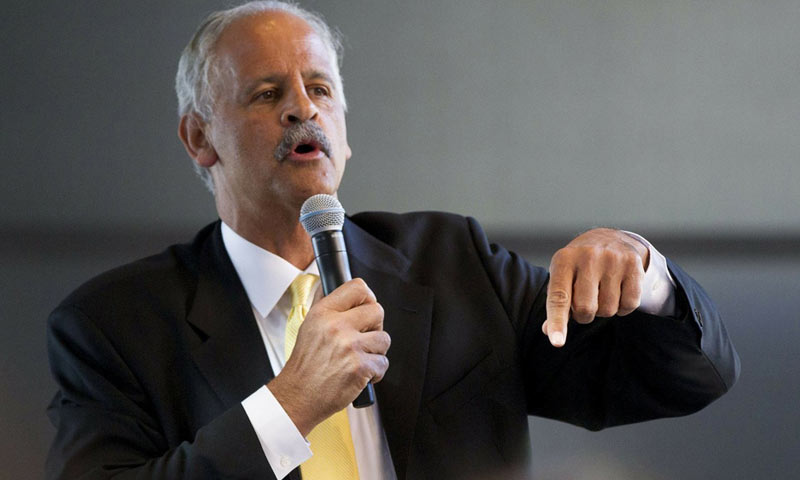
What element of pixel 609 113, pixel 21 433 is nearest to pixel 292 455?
pixel 21 433

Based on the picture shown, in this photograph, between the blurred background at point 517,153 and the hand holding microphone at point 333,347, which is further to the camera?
the blurred background at point 517,153

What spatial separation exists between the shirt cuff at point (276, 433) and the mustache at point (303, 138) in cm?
52

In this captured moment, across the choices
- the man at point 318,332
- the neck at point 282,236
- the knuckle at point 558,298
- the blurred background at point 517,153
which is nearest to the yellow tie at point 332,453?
the man at point 318,332

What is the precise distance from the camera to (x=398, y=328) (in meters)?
1.54

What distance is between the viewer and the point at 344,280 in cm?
124

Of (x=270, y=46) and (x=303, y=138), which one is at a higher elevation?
(x=270, y=46)

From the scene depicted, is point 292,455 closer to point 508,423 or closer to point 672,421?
point 508,423

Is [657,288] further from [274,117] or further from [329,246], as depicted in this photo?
[274,117]

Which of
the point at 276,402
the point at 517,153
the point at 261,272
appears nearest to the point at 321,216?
the point at 276,402

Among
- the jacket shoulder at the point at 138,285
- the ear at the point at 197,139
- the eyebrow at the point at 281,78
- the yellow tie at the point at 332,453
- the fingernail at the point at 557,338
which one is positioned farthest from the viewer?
the ear at the point at 197,139

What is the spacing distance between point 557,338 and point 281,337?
64cm

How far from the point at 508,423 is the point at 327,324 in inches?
19.5

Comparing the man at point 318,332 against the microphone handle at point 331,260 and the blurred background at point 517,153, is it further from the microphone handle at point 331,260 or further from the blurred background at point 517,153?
the blurred background at point 517,153

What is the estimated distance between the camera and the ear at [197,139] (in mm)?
1836
